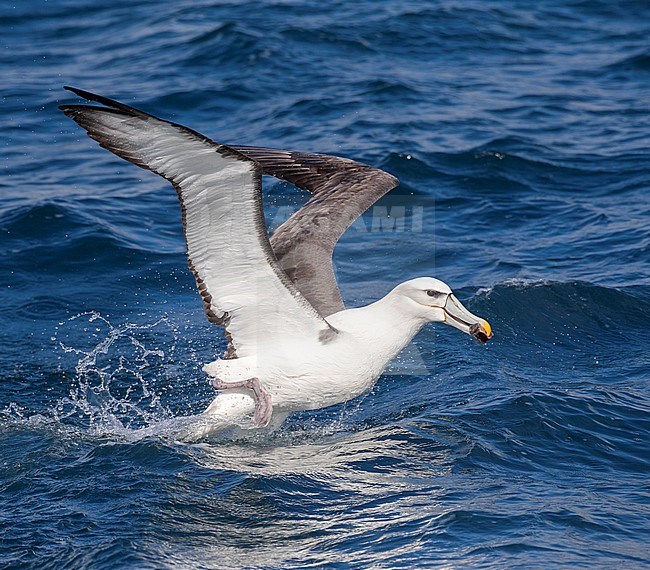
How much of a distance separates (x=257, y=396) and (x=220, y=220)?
1407mm

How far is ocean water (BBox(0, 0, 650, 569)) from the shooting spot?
22.6 ft

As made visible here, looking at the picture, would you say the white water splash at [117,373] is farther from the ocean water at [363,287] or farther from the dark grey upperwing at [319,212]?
the dark grey upperwing at [319,212]

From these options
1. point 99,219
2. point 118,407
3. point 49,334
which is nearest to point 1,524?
point 118,407

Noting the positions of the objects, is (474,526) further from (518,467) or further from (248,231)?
(248,231)

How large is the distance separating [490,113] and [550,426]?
8656 mm

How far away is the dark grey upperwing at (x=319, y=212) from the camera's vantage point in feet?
28.1

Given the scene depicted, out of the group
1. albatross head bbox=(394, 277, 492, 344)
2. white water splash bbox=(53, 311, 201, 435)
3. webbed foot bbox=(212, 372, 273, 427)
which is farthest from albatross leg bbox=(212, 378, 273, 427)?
albatross head bbox=(394, 277, 492, 344)

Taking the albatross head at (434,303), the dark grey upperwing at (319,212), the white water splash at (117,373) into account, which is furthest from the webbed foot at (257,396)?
the albatross head at (434,303)

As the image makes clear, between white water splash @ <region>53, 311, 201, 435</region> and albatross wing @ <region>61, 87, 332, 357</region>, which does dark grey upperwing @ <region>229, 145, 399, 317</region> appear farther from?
white water splash @ <region>53, 311, 201, 435</region>

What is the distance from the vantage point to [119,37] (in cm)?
1952

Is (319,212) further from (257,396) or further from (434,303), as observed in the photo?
(257,396)

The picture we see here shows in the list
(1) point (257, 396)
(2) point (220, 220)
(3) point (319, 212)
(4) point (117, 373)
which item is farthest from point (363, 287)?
(2) point (220, 220)

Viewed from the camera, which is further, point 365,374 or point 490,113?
point 490,113

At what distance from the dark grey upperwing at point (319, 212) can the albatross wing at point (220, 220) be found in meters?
0.70
